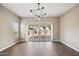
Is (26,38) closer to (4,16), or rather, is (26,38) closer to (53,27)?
(4,16)

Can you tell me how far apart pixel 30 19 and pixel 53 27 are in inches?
97.9

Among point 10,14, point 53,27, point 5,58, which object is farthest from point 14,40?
point 5,58

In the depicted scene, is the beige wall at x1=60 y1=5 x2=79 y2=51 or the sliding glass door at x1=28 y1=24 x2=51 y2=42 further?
the sliding glass door at x1=28 y1=24 x2=51 y2=42

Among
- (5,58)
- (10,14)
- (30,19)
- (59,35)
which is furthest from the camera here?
(59,35)

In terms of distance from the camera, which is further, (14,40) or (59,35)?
(59,35)

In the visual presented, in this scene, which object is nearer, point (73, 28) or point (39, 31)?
point (73, 28)

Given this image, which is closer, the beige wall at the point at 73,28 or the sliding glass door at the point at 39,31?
the beige wall at the point at 73,28

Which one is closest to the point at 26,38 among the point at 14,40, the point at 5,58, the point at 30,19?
the point at 14,40

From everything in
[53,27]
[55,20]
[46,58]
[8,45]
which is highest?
[55,20]

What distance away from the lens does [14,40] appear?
15.9 ft

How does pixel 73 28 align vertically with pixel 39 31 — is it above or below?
above

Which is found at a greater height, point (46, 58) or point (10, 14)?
point (10, 14)

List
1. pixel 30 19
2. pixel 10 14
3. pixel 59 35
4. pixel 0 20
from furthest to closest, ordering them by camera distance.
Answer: pixel 59 35 < pixel 30 19 < pixel 10 14 < pixel 0 20

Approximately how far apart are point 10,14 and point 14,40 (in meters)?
1.23
